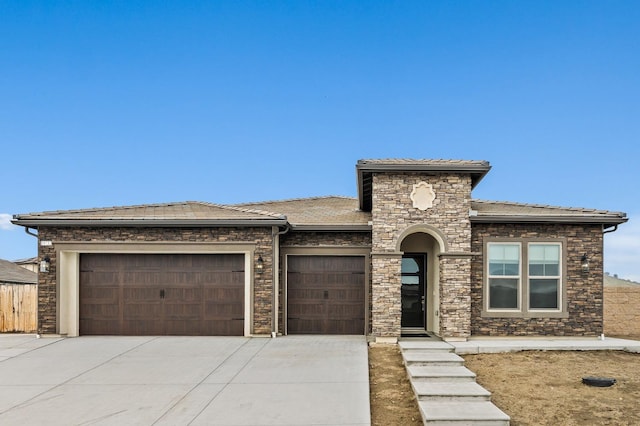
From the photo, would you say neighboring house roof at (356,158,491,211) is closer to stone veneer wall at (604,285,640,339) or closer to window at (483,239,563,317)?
window at (483,239,563,317)

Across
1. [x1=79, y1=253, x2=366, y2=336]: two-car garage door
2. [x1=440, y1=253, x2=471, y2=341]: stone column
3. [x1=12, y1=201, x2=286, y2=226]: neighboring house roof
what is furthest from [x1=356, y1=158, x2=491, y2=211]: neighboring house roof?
[x1=79, y1=253, x2=366, y2=336]: two-car garage door

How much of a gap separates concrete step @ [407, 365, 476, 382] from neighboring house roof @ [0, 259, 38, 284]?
Answer: 19766 mm

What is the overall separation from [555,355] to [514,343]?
954mm

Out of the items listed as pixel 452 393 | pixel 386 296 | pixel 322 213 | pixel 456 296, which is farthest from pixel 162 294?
pixel 452 393

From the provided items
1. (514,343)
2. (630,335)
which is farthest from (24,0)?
(630,335)

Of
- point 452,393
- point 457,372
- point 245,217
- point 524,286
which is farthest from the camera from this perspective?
point 245,217

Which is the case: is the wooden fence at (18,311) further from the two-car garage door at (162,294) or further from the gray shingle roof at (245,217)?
the gray shingle roof at (245,217)

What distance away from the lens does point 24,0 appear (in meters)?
13.9

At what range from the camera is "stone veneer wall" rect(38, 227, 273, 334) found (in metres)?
12.1

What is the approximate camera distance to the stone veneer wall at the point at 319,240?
1268 centimetres

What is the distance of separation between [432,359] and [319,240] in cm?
476

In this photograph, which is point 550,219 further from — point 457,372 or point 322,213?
point 322,213

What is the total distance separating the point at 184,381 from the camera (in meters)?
8.21

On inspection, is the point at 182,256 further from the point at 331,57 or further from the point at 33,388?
the point at 331,57
